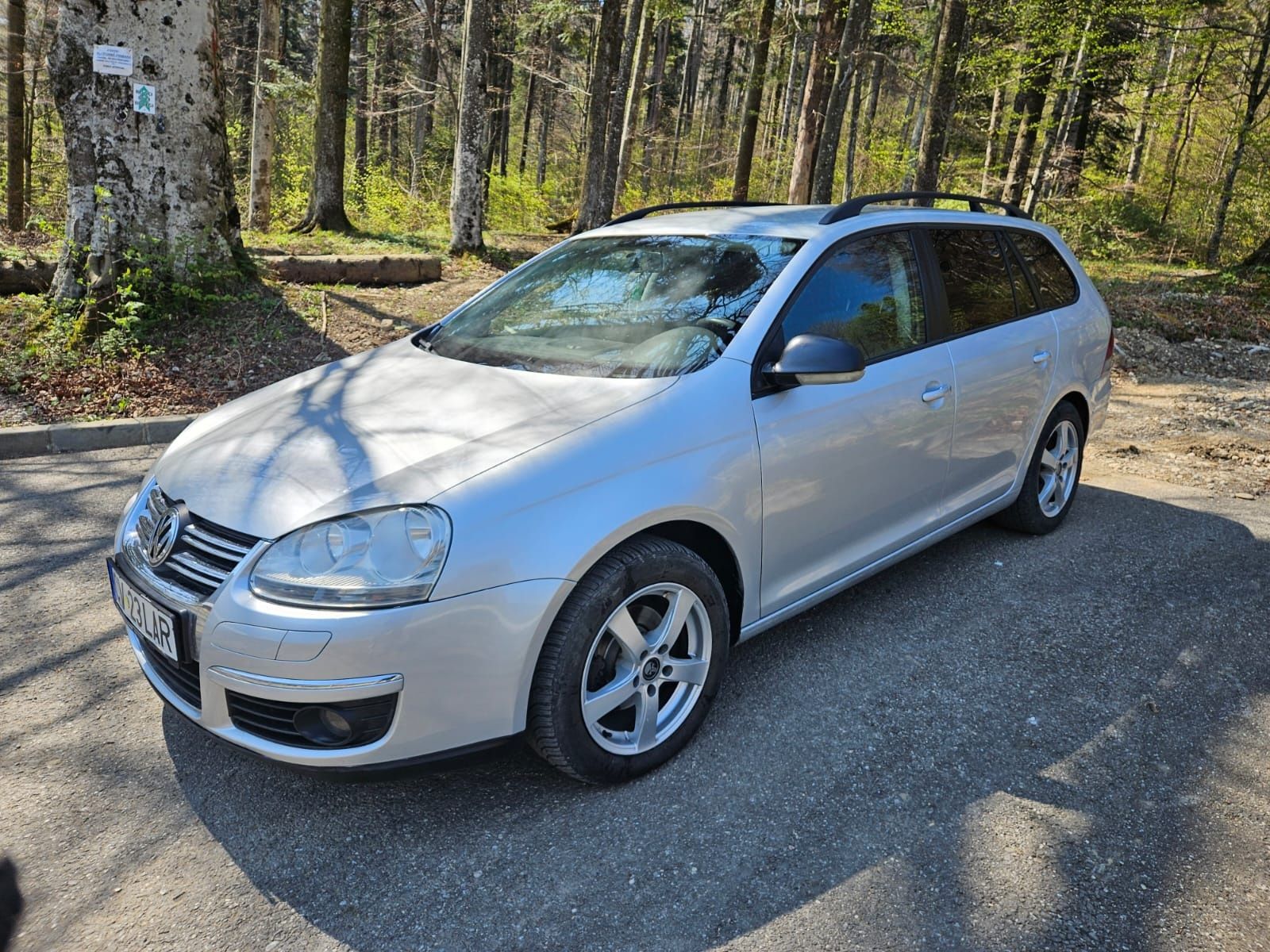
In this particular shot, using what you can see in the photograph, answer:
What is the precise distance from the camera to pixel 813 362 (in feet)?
9.78

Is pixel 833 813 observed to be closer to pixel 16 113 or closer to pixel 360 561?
pixel 360 561

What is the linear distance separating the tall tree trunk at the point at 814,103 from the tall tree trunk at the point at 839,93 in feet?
0.82

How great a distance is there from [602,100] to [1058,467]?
37.3 feet

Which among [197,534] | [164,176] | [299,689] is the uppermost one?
[164,176]

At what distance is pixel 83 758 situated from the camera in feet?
9.29

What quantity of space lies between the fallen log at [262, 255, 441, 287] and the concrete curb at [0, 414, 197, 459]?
11.3 ft

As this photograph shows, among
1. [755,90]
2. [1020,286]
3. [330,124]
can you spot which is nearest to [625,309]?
[1020,286]

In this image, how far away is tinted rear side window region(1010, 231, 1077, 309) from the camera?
4.69 metres

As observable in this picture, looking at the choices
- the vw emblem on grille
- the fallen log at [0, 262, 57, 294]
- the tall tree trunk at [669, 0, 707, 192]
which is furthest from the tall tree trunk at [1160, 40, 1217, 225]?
the vw emblem on grille

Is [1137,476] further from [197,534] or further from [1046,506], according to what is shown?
[197,534]

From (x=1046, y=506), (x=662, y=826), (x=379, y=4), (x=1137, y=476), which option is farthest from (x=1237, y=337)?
(x=379, y=4)

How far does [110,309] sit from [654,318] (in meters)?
6.06

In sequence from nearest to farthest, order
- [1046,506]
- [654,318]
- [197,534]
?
1. [197,534]
2. [654,318]
3. [1046,506]

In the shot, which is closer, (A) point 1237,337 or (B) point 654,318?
(B) point 654,318
